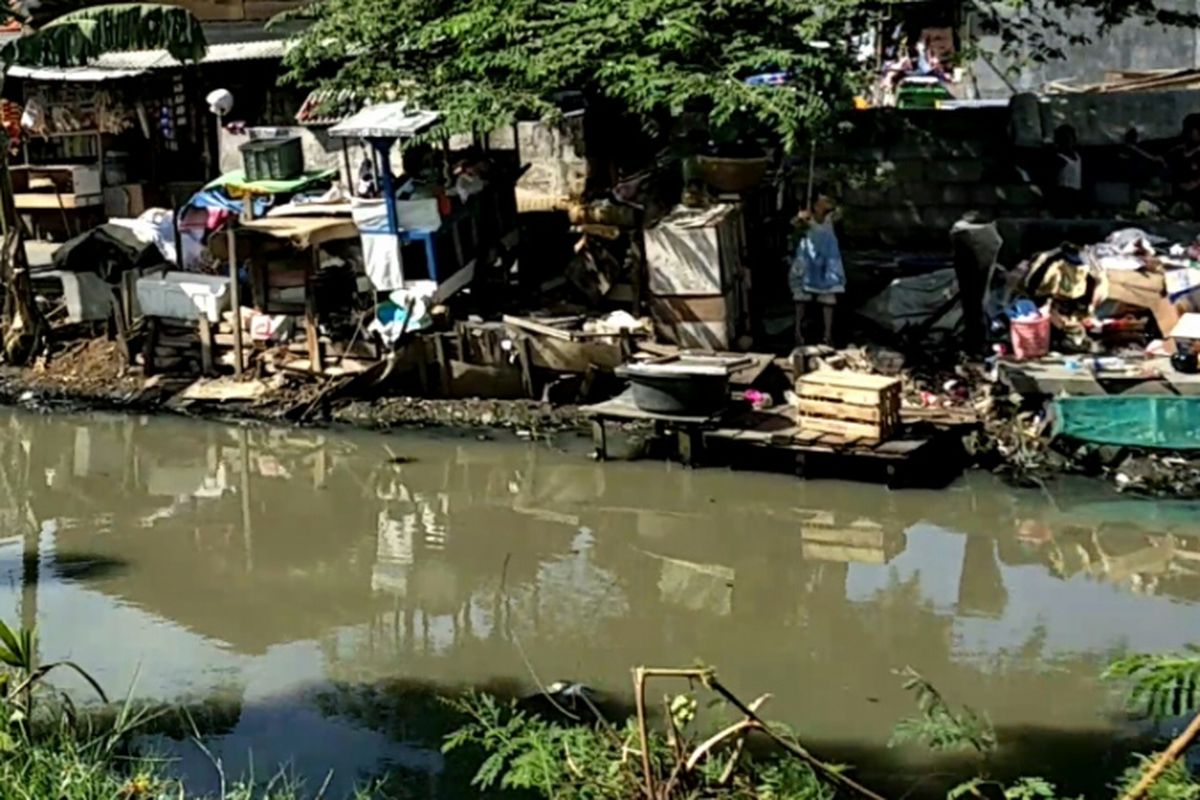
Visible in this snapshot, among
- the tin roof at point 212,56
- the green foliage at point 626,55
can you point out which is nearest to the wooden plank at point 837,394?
the green foliage at point 626,55

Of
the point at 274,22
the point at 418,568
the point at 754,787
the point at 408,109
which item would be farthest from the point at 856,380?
the point at 274,22

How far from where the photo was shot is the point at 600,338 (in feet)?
49.5

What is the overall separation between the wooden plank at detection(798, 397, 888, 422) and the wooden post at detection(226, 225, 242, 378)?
20.5 feet

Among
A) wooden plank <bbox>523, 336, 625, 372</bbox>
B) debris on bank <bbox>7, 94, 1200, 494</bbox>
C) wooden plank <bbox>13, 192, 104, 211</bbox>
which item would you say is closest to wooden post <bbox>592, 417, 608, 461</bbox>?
debris on bank <bbox>7, 94, 1200, 494</bbox>

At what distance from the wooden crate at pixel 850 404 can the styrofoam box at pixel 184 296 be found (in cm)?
682

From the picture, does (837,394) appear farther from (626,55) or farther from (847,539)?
(626,55)

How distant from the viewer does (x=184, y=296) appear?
17.0 metres

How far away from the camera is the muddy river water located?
9.08m

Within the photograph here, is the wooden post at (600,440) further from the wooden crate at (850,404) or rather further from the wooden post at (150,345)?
the wooden post at (150,345)

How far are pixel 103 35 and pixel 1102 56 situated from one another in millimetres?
13057

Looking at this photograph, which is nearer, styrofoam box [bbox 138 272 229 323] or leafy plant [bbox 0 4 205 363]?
leafy plant [bbox 0 4 205 363]

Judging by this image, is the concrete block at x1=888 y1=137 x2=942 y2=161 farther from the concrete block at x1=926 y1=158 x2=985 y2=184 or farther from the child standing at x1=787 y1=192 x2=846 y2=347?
the child standing at x1=787 y1=192 x2=846 y2=347

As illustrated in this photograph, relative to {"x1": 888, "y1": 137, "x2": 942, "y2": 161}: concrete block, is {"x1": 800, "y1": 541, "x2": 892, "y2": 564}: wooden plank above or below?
below

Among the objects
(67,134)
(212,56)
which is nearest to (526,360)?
(212,56)
